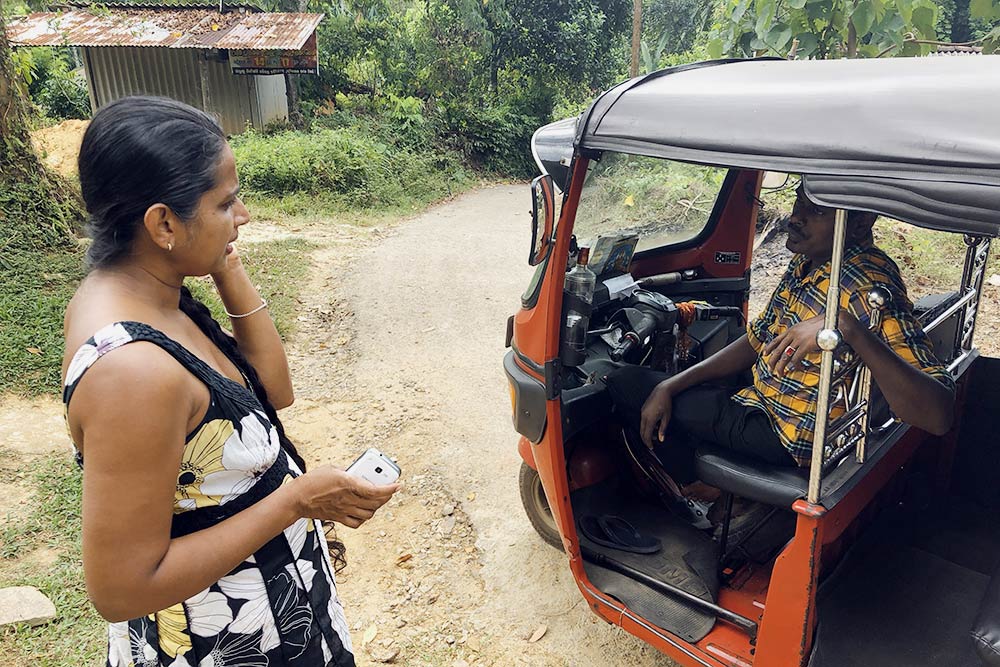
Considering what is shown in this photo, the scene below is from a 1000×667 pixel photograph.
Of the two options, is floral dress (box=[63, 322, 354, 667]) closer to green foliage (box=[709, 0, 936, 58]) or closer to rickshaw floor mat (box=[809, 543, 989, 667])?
rickshaw floor mat (box=[809, 543, 989, 667])

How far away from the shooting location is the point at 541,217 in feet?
8.59

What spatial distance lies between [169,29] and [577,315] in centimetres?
1469

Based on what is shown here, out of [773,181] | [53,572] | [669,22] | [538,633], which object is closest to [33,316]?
[53,572]

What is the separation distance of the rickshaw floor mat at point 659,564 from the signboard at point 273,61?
13.3 metres

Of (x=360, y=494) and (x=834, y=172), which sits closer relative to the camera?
(x=360, y=494)

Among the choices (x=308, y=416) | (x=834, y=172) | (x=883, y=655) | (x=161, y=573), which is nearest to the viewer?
(x=161, y=573)

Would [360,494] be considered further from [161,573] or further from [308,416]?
[308,416]

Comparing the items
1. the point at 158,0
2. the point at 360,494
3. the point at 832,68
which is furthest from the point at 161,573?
the point at 158,0

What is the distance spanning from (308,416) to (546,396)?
2.88m

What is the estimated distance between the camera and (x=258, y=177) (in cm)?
1138

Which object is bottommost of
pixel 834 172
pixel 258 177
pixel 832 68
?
pixel 258 177

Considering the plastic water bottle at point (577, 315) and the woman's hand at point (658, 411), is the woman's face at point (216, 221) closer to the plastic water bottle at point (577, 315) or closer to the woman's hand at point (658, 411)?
the plastic water bottle at point (577, 315)

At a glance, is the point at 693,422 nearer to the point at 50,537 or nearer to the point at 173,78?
the point at 50,537

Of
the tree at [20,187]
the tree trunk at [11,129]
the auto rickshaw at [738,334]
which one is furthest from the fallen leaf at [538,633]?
the tree trunk at [11,129]
